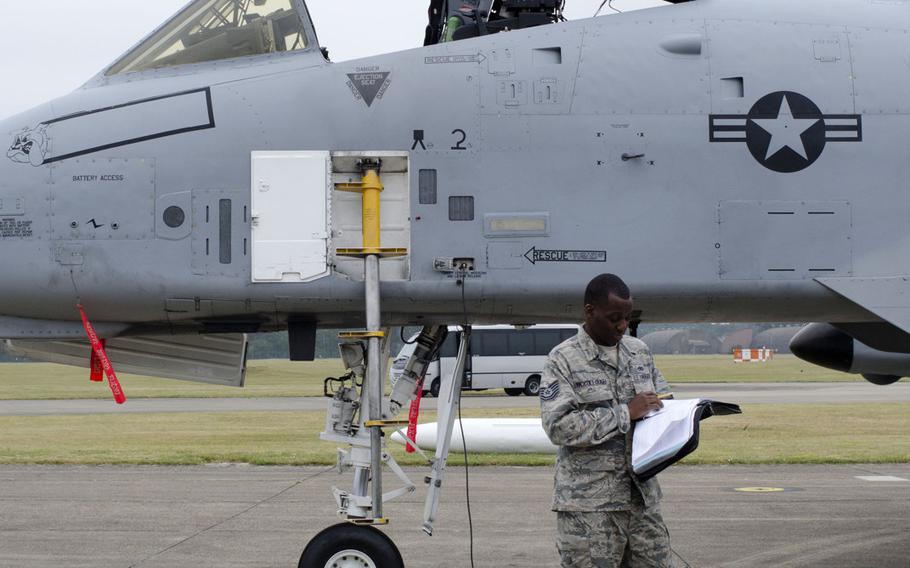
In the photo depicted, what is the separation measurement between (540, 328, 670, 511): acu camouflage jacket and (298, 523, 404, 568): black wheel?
1.86 m

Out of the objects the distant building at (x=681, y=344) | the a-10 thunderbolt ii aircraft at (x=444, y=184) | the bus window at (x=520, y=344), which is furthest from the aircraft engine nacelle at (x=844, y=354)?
the distant building at (x=681, y=344)

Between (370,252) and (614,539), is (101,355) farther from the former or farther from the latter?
(614,539)

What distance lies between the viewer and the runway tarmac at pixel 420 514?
9.39 metres

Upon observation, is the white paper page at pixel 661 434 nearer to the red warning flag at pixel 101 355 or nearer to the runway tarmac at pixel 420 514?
the red warning flag at pixel 101 355

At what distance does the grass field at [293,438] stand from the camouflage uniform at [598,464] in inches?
464

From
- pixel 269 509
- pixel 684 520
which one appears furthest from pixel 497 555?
pixel 269 509

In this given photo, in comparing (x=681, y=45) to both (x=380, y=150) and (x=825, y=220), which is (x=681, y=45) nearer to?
(x=825, y=220)

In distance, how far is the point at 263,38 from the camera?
725 cm

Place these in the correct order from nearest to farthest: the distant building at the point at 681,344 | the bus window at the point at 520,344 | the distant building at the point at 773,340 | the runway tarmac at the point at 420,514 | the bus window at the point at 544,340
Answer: the runway tarmac at the point at 420,514, the bus window at the point at 520,344, the bus window at the point at 544,340, the distant building at the point at 773,340, the distant building at the point at 681,344

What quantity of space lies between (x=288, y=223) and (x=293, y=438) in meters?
15.4

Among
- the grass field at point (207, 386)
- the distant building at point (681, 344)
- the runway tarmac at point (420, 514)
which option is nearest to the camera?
the runway tarmac at point (420, 514)

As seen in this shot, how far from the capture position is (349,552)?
6.49m

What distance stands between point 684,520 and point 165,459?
9.25 metres

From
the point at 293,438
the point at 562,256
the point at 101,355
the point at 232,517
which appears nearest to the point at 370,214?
the point at 562,256
